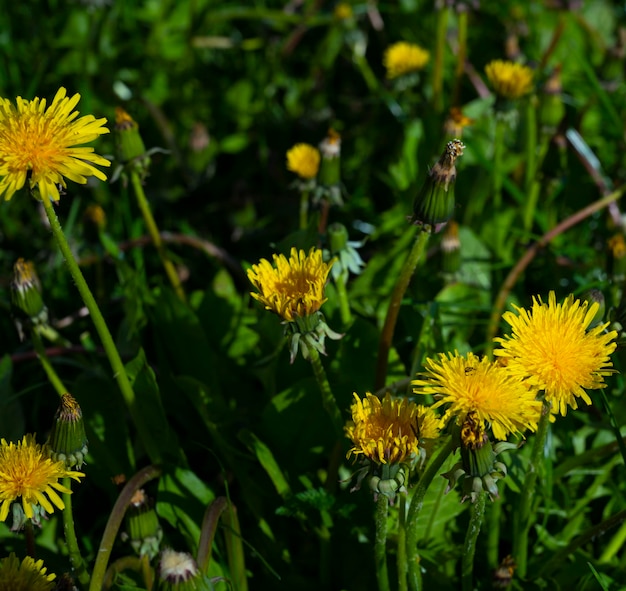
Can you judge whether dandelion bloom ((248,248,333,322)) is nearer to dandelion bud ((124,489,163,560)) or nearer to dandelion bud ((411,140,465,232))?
dandelion bud ((411,140,465,232))

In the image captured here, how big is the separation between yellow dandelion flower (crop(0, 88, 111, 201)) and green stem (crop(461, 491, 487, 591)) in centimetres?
84

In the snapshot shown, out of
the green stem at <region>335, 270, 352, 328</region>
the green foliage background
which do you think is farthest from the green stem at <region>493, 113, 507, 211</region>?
the green stem at <region>335, 270, 352, 328</region>

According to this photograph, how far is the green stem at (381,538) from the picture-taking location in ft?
4.57

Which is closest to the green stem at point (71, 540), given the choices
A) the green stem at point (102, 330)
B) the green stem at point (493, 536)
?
the green stem at point (102, 330)

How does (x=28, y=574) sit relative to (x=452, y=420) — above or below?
below

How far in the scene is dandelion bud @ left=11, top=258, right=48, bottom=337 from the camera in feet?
6.03

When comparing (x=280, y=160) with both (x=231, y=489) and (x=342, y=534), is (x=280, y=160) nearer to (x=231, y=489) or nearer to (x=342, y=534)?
(x=231, y=489)

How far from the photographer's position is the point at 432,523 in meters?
1.80

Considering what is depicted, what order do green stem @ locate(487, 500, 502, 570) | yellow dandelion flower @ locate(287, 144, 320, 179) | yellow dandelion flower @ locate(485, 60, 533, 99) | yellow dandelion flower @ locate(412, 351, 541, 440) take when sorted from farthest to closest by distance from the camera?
1. yellow dandelion flower @ locate(485, 60, 533, 99)
2. yellow dandelion flower @ locate(287, 144, 320, 179)
3. green stem @ locate(487, 500, 502, 570)
4. yellow dandelion flower @ locate(412, 351, 541, 440)

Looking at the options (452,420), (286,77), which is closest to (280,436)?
(452,420)

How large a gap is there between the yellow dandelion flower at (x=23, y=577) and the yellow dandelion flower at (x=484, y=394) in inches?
28.1

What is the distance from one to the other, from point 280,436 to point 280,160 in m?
1.68

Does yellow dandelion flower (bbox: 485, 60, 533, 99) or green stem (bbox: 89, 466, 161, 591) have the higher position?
yellow dandelion flower (bbox: 485, 60, 533, 99)

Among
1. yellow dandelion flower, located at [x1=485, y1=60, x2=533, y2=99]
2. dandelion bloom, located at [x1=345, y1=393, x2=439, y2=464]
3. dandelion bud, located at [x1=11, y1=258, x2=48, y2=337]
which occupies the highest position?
yellow dandelion flower, located at [x1=485, y1=60, x2=533, y2=99]
